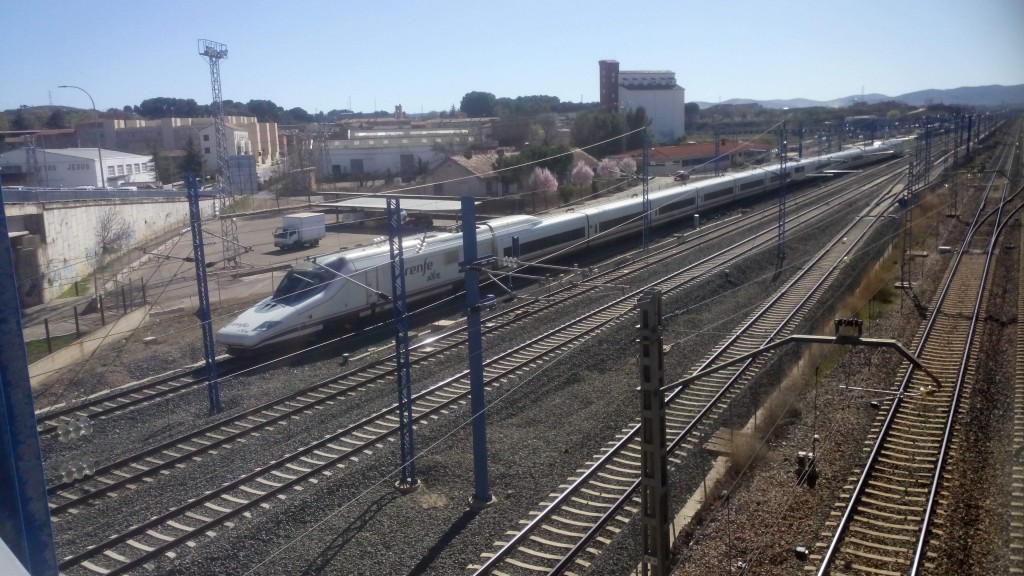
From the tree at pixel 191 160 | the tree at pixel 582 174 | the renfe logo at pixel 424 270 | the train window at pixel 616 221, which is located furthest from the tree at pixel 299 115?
the renfe logo at pixel 424 270

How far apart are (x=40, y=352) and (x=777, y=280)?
14834mm

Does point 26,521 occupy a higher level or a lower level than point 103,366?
higher

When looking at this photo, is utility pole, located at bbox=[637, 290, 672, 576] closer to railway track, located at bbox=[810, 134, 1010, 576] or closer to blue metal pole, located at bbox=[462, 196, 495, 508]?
railway track, located at bbox=[810, 134, 1010, 576]

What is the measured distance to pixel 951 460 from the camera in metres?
8.49

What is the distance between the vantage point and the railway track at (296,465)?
696 centimetres

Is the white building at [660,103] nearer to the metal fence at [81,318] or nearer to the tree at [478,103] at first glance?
the tree at [478,103]

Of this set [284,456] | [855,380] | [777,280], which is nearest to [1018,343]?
[855,380]

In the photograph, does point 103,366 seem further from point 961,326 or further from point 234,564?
point 961,326

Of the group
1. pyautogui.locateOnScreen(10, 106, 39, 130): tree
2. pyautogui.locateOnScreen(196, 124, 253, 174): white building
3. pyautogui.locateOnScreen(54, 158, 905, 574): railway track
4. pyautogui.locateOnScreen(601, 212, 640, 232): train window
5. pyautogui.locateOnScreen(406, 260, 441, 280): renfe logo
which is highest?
pyautogui.locateOnScreen(10, 106, 39, 130): tree

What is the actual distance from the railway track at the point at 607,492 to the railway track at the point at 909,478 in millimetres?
1787

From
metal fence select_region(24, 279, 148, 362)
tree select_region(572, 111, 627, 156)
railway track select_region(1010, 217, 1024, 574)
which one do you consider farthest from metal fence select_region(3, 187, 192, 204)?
tree select_region(572, 111, 627, 156)

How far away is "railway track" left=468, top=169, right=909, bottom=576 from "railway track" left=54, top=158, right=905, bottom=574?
2.39 m

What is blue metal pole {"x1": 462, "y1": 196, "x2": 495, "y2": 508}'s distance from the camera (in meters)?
7.84

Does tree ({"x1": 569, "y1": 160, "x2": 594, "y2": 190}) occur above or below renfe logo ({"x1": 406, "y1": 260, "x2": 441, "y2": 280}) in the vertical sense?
above
